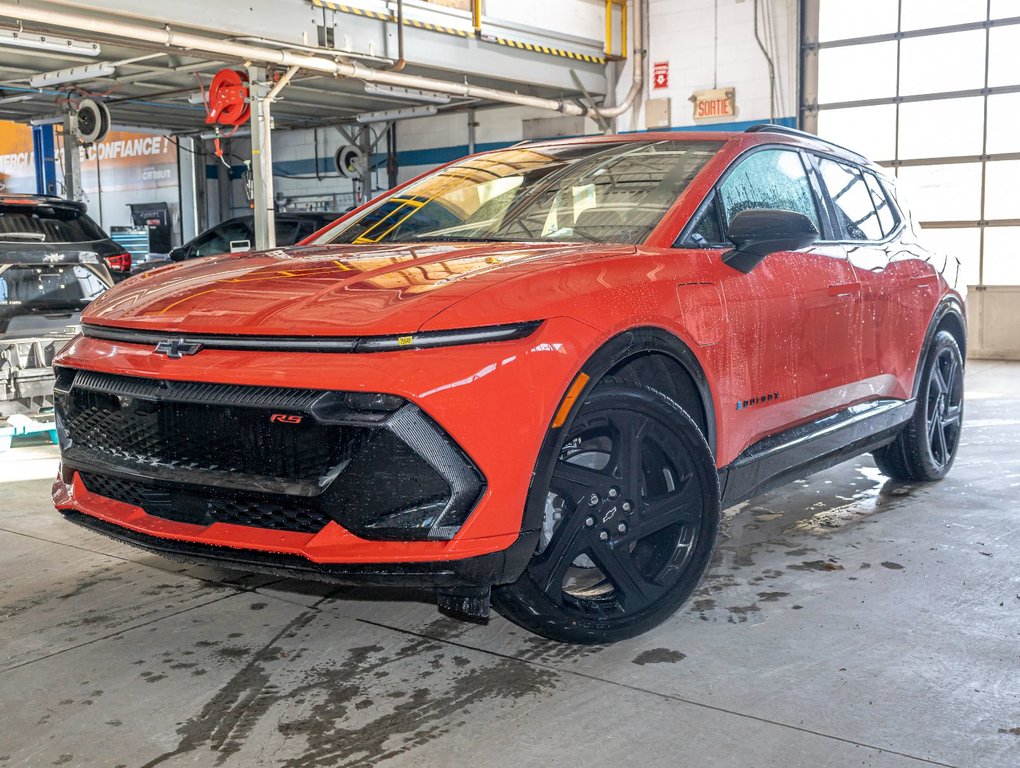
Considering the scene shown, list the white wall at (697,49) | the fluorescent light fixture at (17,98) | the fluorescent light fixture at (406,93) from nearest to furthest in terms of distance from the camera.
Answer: the fluorescent light fixture at (406,93) → the white wall at (697,49) → the fluorescent light fixture at (17,98)

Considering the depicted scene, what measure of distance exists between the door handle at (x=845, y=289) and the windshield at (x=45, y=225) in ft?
17.5

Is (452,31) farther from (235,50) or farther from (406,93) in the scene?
(235,50)

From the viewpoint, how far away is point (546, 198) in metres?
3.54

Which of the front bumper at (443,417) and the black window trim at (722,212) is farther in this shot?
the black window trim at (722,212)

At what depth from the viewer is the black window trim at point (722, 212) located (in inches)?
127

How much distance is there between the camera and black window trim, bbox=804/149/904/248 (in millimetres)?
4117

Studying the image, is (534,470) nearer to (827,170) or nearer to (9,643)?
(9,643)

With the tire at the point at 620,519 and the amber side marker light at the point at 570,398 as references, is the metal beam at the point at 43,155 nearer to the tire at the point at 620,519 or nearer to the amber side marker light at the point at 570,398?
the tire at the point at 620,519

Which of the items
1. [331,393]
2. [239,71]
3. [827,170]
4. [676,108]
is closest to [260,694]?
[331,393]

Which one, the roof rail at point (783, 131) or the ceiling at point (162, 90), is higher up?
the ceiling at point (162, 90)

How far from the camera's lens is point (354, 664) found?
2869 mm

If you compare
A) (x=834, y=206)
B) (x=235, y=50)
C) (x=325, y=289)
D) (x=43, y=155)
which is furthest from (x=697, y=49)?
(x=43, y=155)

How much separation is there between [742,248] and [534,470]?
4.13 feet

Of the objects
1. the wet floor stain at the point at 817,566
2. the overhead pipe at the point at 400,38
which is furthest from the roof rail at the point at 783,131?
the overhead pipe at the point at 400,38
